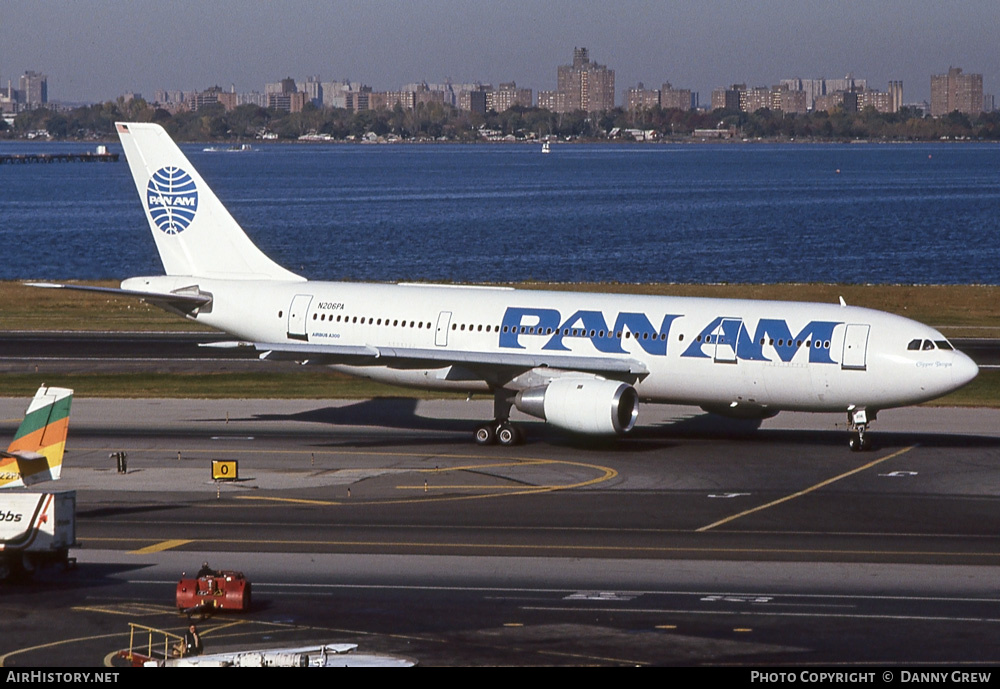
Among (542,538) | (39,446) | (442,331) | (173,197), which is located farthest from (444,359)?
(39,446)

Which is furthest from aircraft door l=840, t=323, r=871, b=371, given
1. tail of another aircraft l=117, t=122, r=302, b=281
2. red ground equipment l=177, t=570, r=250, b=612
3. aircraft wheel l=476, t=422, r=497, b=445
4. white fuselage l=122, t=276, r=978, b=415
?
red ground equipment l=177, t=570, r=250, b=612

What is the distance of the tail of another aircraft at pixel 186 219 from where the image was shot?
180 feet

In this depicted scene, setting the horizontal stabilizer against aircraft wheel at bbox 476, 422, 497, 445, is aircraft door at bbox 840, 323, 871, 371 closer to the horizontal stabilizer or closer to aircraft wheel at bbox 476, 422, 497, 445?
aircraft wheel at bbox 476, 422, 497, 445

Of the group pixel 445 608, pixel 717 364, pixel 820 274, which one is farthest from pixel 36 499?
pixel 820 274

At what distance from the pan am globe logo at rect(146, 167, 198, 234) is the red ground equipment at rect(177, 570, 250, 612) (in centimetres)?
2917

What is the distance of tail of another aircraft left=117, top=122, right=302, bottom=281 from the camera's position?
180ft

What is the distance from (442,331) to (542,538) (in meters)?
15.9

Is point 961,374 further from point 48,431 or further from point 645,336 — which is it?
point 48,431

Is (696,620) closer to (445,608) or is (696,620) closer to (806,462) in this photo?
(445,608)

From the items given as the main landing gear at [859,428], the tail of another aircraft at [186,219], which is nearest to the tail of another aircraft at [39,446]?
the tail of another aircraft at [186,219]

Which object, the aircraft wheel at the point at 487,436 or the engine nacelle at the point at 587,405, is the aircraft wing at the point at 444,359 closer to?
the engine nacelle at the point at 587,405

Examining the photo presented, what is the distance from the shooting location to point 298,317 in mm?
52156

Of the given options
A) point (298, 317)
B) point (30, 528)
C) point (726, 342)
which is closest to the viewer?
point (30, 528)

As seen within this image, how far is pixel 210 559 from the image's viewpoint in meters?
33.1
